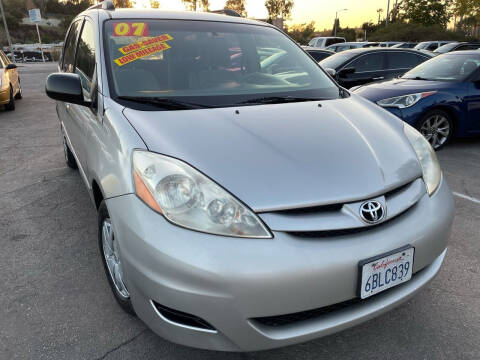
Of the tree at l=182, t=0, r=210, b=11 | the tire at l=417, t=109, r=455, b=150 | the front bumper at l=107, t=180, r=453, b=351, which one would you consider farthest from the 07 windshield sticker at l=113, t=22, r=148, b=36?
the tree at l=182, t=0, r=210, b=11

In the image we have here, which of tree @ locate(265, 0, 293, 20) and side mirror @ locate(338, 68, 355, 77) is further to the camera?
tree @ locate(265, 0, 293, 20)

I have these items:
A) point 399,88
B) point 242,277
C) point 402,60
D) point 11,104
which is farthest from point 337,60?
point 242,277

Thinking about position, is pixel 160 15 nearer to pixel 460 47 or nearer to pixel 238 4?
pixel 460 47

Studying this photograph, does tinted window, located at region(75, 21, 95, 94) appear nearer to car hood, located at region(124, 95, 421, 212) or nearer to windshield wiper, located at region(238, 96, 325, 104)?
car hood, located at region(124, 95, 421, 212)

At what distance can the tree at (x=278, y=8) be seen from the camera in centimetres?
5834

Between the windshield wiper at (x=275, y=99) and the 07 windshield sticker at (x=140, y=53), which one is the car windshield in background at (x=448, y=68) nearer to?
the windshield wiper at (x=275, y=99)

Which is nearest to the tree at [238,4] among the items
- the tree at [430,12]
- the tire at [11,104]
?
the tree at [430,12]

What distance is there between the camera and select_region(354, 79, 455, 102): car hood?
5.50m

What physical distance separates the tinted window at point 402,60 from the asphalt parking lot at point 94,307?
17.1 feet

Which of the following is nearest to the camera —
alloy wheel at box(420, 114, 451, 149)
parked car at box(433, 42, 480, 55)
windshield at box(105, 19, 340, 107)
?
windshield at box(105, 19, 340, 107)

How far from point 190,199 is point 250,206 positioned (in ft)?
0.81

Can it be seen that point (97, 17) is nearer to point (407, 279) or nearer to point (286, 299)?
point (286, 299)

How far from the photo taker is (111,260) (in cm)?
220

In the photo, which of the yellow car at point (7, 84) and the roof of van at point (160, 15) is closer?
the roof of van at point (160, 15)
